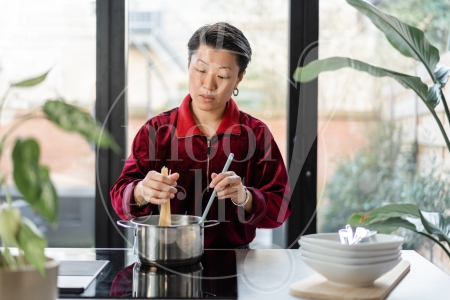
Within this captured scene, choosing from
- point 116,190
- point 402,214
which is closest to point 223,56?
point 116,190

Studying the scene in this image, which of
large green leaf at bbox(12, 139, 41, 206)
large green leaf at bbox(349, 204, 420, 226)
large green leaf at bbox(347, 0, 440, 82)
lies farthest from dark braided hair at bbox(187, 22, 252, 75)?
large green leaf at bbox(12, 139, 41, 206)

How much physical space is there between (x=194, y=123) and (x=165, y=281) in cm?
80

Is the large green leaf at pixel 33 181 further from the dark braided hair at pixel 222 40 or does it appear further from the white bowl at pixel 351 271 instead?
the dark braided hair at pixel 222 40

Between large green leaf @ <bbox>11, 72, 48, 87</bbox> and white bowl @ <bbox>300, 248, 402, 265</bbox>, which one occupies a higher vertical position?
large green leaf @ <bbox>11, 72, 48, 87</bbox>

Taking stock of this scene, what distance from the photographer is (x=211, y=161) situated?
1915 millimetres

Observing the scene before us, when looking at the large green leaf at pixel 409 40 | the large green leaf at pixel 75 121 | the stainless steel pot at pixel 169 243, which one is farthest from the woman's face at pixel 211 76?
the large green leaf at pixel 75 121

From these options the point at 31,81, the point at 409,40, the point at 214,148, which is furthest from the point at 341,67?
the point at 31,81

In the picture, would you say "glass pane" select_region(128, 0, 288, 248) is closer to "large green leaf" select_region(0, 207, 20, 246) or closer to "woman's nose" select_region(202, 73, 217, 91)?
"woman's nose" select_region(202, 73, 217, 91)

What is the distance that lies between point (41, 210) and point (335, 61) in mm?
1058

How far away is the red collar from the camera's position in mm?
1918

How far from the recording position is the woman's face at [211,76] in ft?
5.95

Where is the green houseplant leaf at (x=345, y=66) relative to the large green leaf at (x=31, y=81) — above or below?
above

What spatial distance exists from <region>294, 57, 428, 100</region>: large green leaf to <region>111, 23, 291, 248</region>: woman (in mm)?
370

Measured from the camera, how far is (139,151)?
1.92 metres
